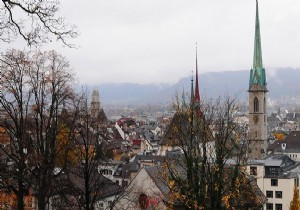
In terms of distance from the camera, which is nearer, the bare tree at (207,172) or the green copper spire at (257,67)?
the bare tree at (207,172)

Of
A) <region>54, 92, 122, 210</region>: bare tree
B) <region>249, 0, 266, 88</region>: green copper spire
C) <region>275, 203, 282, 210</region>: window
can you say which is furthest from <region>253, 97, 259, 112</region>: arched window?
<region>54, 92, 122, 210</region>: bare tree

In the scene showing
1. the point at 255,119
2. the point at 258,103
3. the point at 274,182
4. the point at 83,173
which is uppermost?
the point at 258,103

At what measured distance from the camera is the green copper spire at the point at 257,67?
301 ft

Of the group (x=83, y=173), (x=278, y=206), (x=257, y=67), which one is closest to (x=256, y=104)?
(x=257, y=67)

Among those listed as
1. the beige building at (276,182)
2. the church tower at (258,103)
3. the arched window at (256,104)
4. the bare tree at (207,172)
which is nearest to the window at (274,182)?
the beige building at (276,182)

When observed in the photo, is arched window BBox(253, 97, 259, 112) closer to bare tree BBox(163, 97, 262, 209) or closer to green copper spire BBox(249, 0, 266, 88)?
green copper spire BBox(249, 0, 266, 88)

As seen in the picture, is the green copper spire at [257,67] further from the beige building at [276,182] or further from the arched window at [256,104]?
the beige building at [276,182]

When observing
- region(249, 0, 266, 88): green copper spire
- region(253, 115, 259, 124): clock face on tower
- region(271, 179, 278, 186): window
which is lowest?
region(271, 179, 278, 186): window

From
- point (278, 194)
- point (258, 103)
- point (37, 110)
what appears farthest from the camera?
point (258, 103)

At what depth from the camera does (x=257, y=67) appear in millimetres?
93000

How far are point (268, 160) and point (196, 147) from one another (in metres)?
35.6

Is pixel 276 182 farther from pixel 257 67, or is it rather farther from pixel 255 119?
pixel 257 67

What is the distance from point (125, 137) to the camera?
5246 inches

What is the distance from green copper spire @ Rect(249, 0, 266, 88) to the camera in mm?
91838
